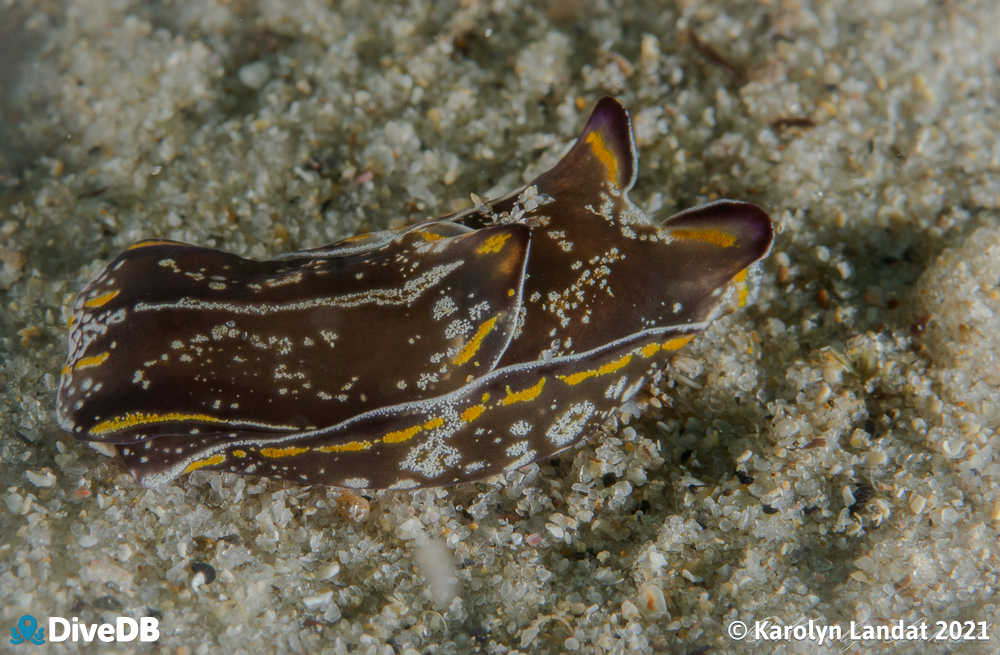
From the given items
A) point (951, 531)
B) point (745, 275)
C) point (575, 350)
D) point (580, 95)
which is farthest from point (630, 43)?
point (951, 531)

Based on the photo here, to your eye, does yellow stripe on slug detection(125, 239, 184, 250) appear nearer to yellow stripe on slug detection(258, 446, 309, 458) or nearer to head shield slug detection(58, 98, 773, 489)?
head shield slug detection(58, 98, 773, 489)

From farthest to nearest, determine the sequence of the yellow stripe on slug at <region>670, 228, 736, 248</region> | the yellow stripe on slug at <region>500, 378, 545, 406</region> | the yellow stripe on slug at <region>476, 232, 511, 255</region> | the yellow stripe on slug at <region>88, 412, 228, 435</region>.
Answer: the yellow stripe on slug at <region>670, 228, 736, 248</region> < the yellow stripe on slug at <region>500, 378, 545, 406</region> < the yellow stripe on slug at <region>88, 412, 228, 435</region> < the yellow stripe on slug at <region>476, 232, 511, 255</region>

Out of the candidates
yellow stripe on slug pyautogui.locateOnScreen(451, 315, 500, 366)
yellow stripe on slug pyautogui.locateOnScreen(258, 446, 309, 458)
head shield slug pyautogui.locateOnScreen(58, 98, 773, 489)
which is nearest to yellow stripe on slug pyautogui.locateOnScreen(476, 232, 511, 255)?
head shield slug pyautogui.locateOnScreen(58, 98, 773, 489)

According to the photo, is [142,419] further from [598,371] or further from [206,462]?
[598,371]

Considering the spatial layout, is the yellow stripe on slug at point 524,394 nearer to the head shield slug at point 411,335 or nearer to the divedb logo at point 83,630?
the head shield slug at point 411,335

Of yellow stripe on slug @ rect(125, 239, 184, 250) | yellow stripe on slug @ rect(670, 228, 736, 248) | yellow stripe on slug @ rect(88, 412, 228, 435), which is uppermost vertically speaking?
yellow stripe on slug @ rect(670, 228, 736, 248)

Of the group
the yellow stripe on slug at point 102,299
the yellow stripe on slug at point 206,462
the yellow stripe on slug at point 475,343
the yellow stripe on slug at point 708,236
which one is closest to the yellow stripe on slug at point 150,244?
the yellow stripe on slug at point 102,299
